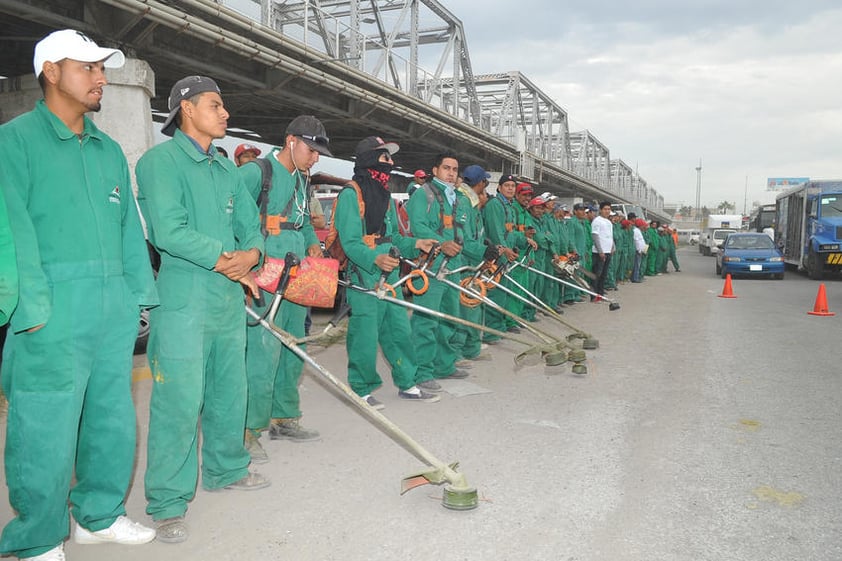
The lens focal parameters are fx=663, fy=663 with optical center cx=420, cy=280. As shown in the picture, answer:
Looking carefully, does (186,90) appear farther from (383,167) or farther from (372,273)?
(372,273)

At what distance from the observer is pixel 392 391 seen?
5.80 m

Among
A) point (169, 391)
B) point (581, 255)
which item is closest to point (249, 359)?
point (169, 391)

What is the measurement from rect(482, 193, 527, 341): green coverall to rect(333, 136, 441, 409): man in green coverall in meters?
2.38

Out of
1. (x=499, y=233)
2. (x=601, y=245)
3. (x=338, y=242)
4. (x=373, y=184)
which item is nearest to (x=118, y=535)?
(x=338, y=242)

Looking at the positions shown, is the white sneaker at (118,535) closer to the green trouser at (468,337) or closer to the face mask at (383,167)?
the face mask at (383,167)

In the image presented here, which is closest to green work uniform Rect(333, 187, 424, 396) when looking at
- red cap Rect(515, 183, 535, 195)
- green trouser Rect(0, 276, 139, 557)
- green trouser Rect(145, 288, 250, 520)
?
green trouser Rect(145, 288, 250, 520)

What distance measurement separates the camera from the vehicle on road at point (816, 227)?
725 inches

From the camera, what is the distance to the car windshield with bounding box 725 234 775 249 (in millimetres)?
19173

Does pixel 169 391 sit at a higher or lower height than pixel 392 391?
higher

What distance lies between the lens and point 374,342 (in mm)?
5098

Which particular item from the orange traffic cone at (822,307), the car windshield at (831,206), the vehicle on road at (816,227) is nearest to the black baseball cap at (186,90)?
the orange traffic cone at (822,307)

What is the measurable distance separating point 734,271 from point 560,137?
4089 centimetres

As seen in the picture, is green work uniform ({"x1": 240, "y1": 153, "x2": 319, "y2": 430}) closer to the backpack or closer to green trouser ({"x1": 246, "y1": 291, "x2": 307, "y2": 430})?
green trouser ({"x1": 246, "y1": 291, "x2": 307, "y2": 430})

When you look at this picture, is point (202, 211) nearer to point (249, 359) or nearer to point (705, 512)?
point (249, 359)
